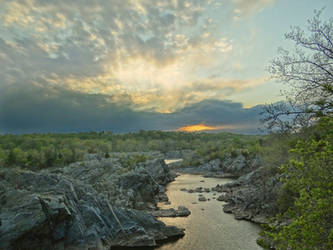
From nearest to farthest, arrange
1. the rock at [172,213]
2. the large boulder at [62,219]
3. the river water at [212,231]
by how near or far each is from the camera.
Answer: the large boulder at [62,219]
the river water at [212,231]
the rock at [172,213]

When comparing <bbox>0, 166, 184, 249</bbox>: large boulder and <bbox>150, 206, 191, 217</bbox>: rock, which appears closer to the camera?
<bbox>0, 166, 184, 249</bbox>: large boulder

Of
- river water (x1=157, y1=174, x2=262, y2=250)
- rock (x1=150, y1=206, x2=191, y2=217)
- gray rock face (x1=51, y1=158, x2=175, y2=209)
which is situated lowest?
rock (x1=150, y1=206, x2=191, y2=217)

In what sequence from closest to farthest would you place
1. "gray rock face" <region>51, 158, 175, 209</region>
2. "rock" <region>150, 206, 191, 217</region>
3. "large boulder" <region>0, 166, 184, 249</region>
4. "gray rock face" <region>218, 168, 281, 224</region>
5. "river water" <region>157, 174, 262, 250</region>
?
"large boulder" <region>0, 166, 184, 249</region> → "river water" <region>157, 174, 262, 250</region> → "gray rock face" <region>218, 168, 281, 224</region> → "rock" <region>150, 206, 191, 217</region> → "gray rock face" <region>51, 158, 175, 209</region>

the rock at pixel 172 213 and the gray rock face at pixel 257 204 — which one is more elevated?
the gray rock face at pixel 257 204

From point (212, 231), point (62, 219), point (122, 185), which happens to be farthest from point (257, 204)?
point (62, 219)

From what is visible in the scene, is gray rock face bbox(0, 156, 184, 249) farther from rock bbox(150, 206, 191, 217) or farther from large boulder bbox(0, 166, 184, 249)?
rock bbox(150, 206, 191, 217)

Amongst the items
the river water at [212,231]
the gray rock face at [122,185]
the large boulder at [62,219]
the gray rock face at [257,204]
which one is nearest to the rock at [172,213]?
the river water at [212,231]

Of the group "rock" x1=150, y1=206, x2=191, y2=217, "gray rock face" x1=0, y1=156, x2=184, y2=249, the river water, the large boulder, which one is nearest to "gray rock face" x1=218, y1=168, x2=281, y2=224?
the river water

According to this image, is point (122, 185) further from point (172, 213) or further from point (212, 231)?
point (212, 231)

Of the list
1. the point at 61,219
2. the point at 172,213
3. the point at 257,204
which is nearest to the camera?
the point at 61,219

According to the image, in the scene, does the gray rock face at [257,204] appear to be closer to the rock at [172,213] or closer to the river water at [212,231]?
the river water at [212,231]

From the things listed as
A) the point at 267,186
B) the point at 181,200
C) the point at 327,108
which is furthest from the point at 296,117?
the point at 181,200

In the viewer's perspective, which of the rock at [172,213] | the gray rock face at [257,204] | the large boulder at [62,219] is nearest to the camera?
Answer: the large boulder at [62,219]

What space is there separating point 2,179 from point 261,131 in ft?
89.1
